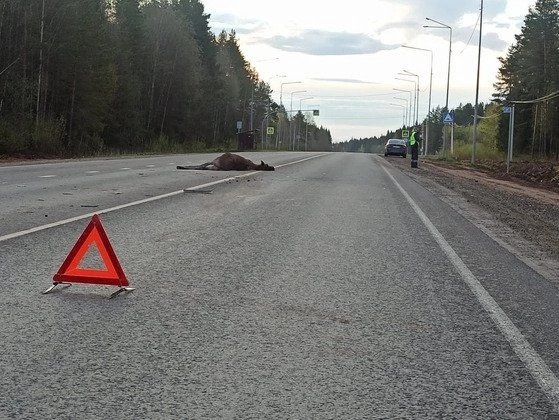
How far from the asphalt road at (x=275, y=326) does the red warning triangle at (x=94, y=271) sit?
4.9 inches

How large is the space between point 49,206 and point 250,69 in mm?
133701

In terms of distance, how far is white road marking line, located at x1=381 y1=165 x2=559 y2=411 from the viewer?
386 cm

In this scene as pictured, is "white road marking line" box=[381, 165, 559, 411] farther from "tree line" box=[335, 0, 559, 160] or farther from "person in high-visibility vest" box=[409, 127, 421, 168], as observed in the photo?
"tree line" box=[335, 0, 559, 160]

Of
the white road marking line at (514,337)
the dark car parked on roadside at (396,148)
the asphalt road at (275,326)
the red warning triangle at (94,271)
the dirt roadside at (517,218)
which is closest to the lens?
the asphalt road at (275,326)

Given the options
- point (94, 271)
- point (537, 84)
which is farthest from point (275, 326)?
point (537, 84)

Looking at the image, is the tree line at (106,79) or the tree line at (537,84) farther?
the tree line at (537,84)

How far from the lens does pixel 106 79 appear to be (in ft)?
169

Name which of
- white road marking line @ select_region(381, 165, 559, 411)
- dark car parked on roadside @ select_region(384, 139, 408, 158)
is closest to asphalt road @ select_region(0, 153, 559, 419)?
white road marking line @ select_region(381, 165, 559, 411)

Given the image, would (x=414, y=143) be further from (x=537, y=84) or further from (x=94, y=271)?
(x=537, y=84)

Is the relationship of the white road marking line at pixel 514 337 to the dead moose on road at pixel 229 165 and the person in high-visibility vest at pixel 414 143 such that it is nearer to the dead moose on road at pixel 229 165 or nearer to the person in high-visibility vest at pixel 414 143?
the dead moose on road at pixel 229 165

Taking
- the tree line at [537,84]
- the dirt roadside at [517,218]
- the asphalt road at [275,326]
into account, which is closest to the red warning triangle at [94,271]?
the asphalt road at [275,326]

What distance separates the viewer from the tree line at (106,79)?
120 feet

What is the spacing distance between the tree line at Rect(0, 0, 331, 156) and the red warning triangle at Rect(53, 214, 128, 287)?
89.1ft

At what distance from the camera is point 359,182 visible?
20.4 metres
